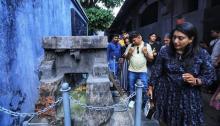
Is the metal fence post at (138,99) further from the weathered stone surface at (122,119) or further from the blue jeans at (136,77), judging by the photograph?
the blue jeans at (136,77)

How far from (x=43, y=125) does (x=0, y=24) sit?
5.12 ft

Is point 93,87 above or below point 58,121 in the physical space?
above

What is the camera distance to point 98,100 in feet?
15.4

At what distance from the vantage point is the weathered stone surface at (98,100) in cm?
468

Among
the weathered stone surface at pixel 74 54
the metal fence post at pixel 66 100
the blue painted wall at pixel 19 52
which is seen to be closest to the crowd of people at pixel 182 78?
the metal fence post at pixel 66 100

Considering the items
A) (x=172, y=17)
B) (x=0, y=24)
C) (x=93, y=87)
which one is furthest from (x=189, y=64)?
(x=172, y=17)

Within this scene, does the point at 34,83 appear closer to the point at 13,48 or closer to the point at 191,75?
the point at 13,48

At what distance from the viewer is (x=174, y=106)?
3.76 metres

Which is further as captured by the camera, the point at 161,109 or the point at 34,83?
the point at 34,83

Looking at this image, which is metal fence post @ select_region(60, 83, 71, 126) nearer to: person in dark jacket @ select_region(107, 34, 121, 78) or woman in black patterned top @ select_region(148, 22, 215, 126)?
woman in black patterned top @ select_region(148, 22, 215, 126)

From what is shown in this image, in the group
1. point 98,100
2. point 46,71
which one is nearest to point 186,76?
point 98,100

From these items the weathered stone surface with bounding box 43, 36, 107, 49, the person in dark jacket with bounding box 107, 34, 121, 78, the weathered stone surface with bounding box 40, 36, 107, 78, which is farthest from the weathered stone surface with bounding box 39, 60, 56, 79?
the person in dark jacket with bounding box 107, 34, 121, 78

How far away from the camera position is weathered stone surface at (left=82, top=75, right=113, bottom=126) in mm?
4684

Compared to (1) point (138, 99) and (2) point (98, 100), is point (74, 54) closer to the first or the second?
(2) point (98, 100)
